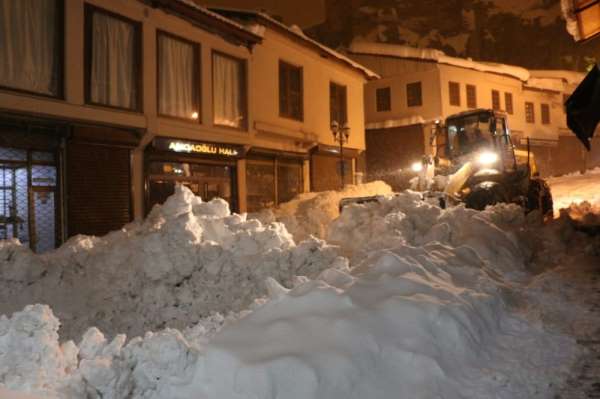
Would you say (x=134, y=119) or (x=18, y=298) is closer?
(x=18, y=298)

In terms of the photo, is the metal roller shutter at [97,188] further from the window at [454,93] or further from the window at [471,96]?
Answer: the window at [471,96]

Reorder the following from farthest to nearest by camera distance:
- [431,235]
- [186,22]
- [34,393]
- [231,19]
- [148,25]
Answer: [231,19] → [186,22] → [148,25] → [431,235] → [34,393]

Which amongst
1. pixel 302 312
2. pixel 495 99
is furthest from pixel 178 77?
pixel 495 99

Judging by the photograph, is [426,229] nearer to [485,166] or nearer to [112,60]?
[485,166]

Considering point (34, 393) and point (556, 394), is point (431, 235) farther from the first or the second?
point (34, 393)

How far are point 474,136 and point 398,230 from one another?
23.3ft

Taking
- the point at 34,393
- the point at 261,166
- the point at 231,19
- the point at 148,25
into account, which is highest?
the point at 231,19

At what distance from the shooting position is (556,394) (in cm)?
360

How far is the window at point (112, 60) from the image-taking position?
12141 mm

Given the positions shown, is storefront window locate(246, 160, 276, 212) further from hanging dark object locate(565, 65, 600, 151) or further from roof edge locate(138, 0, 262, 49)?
hanging dark object locate(565, 65, 600, 151)

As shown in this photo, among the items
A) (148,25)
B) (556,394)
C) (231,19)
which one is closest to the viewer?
(556,394)

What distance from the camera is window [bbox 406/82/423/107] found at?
94.4 ft

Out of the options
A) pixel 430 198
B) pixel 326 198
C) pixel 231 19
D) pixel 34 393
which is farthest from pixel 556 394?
pixel 231 19

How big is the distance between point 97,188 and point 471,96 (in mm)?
25441
